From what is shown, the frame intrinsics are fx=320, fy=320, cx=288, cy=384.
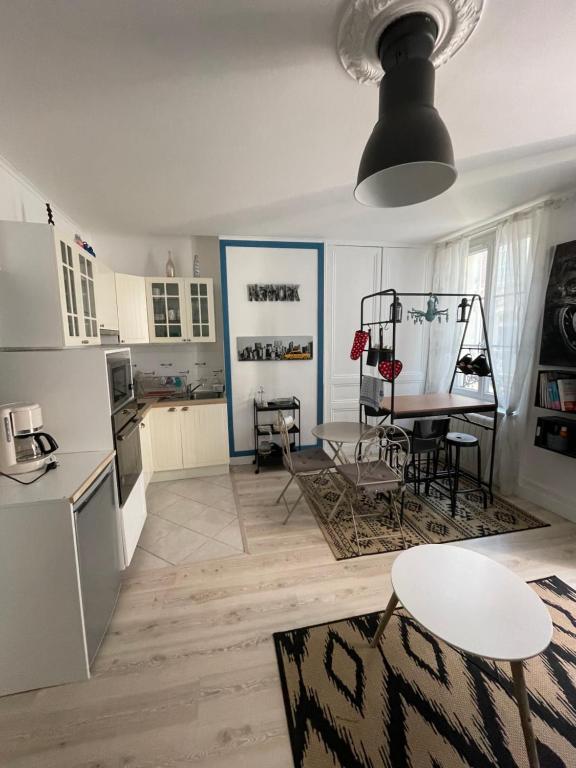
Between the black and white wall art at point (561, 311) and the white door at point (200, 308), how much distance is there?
3.15 meters

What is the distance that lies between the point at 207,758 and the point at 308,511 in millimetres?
1758

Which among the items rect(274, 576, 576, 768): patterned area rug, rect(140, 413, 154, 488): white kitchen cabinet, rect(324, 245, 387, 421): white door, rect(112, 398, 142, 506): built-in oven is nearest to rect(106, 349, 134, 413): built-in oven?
rect(112, 398, 142, 506): built-in oven

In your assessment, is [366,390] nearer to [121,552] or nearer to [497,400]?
[497,400]

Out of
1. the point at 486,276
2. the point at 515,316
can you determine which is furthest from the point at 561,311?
the point at 486,276

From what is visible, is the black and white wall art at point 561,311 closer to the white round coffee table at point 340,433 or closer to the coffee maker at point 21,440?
the white round coffee table at point 340,433

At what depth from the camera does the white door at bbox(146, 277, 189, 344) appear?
3453mm

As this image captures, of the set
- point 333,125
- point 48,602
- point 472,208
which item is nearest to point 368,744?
point 48,602

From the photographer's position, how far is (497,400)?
308cm

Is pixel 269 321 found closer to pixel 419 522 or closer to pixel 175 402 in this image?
pixel 175 402

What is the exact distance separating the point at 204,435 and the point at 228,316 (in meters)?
1.37

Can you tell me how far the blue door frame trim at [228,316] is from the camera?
359 cm

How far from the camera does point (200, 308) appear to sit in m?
3.56

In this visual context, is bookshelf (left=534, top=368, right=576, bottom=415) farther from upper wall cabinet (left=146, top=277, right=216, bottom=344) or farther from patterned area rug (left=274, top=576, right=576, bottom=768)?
upper wall cabinet (left=146, top=277, right=216, bottom=344)

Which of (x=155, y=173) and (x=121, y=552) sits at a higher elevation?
(x=155, y=173)
